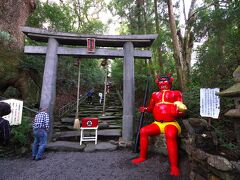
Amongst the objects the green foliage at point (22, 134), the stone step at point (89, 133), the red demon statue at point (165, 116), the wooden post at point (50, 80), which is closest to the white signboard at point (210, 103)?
the red demon statue at point (165, 116)

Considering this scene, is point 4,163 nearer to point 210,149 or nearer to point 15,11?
point 210,149

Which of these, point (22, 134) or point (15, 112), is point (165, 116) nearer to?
point (22, 134)

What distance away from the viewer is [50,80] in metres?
6.40

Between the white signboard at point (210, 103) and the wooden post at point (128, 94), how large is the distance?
2855 millimetres

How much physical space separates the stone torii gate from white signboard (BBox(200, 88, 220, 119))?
286 centimetres

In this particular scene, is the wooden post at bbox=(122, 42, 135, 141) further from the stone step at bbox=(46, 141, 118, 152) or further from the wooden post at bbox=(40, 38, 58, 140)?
the wooden post at bbox=(40, 38, 58, 140)

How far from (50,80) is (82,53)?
1559 mm

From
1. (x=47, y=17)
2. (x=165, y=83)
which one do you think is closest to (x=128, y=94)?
(x=165, y=83)

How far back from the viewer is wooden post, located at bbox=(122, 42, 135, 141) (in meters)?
6.29

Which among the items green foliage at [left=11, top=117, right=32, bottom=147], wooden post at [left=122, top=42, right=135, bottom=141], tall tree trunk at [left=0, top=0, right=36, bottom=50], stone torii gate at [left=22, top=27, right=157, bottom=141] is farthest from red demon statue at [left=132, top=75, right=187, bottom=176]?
tall tree trunk at [left=0, top=0, right=36, bottom=50]

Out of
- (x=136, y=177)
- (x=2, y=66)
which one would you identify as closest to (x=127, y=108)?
(x=136, y=177)

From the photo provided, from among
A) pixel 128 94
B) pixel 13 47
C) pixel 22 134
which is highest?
pixel 13 47

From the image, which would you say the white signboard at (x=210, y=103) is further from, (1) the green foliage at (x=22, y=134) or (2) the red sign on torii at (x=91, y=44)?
(1) the green foliage at (x=22, y=134)

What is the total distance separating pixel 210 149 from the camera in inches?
126
